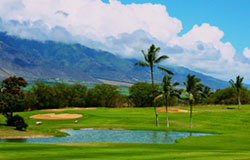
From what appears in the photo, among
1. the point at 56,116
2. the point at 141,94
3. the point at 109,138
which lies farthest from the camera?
the point at 141,94

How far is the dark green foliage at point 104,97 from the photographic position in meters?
139

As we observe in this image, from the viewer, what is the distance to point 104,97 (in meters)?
140

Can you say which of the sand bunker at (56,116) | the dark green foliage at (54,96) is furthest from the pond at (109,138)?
the dark green foliage at (54,96)

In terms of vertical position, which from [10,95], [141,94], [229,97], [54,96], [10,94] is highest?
[141,94]

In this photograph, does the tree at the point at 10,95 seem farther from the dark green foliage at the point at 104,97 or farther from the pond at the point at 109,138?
the dark green foliage at the point at 104,97

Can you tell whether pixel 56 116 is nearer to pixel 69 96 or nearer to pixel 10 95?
pixel 10 95

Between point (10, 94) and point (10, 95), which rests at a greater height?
point (10, 94)

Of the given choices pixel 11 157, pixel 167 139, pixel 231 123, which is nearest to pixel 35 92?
pixel 231 123

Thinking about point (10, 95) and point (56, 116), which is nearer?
point (10, 95)

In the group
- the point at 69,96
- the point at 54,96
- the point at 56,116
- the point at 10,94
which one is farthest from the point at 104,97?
the point at 10,94

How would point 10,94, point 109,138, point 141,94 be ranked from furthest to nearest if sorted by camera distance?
point 141,94, point 10,94, point 109,138

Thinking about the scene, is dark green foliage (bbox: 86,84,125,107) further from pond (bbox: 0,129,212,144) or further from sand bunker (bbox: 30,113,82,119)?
pond (bbox: 0,129,212,144)

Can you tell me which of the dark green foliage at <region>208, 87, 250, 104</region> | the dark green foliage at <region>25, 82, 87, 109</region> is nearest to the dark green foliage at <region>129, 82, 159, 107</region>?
the dark green foliage at <region>25, 82, 87, 109</region>

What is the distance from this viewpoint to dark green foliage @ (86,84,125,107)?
139m
